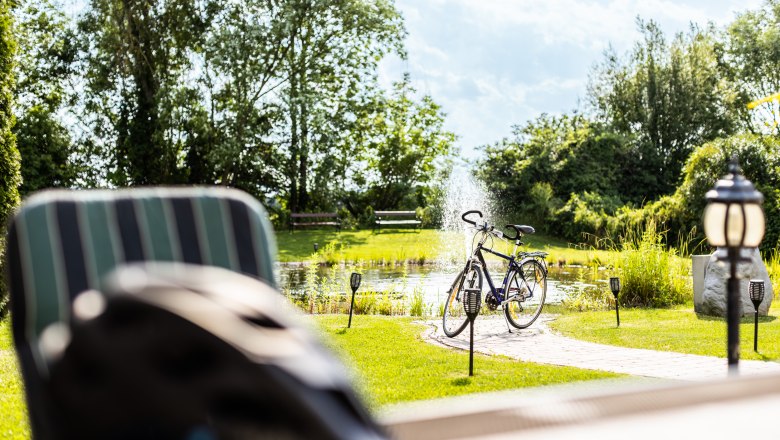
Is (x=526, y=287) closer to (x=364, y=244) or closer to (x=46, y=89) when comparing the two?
(x=364, y=244)

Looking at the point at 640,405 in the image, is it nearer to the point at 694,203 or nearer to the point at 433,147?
the point at 694,203

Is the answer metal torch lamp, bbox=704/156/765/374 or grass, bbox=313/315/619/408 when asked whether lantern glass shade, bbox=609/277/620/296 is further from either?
metal torch lamp, bbox=704/156/765/374

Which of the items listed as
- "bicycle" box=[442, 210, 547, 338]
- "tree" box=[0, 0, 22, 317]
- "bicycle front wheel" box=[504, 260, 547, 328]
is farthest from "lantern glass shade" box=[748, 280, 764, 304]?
"tree" box=[0, 0, 22, 317]

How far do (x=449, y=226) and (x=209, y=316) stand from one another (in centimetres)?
2322

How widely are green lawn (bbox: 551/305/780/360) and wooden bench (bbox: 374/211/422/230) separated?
14.7 m

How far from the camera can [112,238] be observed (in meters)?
1.60

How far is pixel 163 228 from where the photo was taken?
63.9 inches

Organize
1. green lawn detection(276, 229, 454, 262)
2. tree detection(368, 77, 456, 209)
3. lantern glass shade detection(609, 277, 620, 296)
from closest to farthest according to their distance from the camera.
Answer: lantern glass shade detection(609, 277, 620, 296) < green lawn detection(276, 229, 454, 262) < tree detection(368, 77, 456, 209)

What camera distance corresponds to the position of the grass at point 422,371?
512 cm

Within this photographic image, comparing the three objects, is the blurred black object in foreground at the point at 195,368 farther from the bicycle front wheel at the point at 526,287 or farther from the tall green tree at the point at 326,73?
the tall green tree at the point at 326,73

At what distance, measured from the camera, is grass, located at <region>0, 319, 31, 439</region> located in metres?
3.96

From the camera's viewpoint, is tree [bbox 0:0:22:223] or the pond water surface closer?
tree [bbox 0:0:22:223]

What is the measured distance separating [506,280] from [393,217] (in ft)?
54.8

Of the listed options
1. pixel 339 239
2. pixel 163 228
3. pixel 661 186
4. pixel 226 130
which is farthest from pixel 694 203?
pixel 163 228
